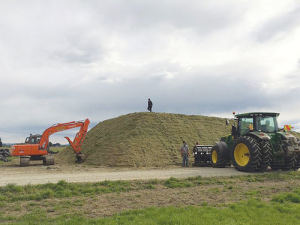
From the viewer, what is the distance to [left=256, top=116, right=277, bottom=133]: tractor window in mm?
16531

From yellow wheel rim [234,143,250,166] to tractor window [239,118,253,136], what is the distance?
1.53 metres

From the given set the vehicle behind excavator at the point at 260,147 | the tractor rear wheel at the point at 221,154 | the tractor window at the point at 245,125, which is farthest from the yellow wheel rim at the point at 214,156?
the tractor window at the point at 245,125

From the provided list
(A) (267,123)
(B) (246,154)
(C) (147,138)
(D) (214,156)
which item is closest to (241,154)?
(B) (246,154)

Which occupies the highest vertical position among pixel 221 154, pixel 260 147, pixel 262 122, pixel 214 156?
pixel 262 122

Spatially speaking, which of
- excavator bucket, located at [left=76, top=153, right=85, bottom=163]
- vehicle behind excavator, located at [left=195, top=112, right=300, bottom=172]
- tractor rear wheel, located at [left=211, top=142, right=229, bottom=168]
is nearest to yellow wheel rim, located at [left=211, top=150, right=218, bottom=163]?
tractor rear wheel, located at [left=211, top=142, right=229, bottom=168]

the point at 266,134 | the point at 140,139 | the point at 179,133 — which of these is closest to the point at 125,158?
the point at 140,139

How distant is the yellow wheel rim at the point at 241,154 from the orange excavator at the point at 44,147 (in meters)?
14.7

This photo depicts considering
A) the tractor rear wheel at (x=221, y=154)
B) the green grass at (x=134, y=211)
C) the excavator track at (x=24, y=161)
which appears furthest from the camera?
the excavator track at (x=24, y=161)

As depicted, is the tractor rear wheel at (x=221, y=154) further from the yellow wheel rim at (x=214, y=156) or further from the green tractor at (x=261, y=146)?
the yellow wheel rim at (x=214, y=156)

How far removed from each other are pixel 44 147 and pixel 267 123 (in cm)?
1887

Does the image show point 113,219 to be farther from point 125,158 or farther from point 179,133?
point 179,133

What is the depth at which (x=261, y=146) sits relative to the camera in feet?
49.1

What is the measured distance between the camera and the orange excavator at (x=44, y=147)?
23281mm

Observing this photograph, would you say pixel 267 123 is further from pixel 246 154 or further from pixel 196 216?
pixel 196 216
